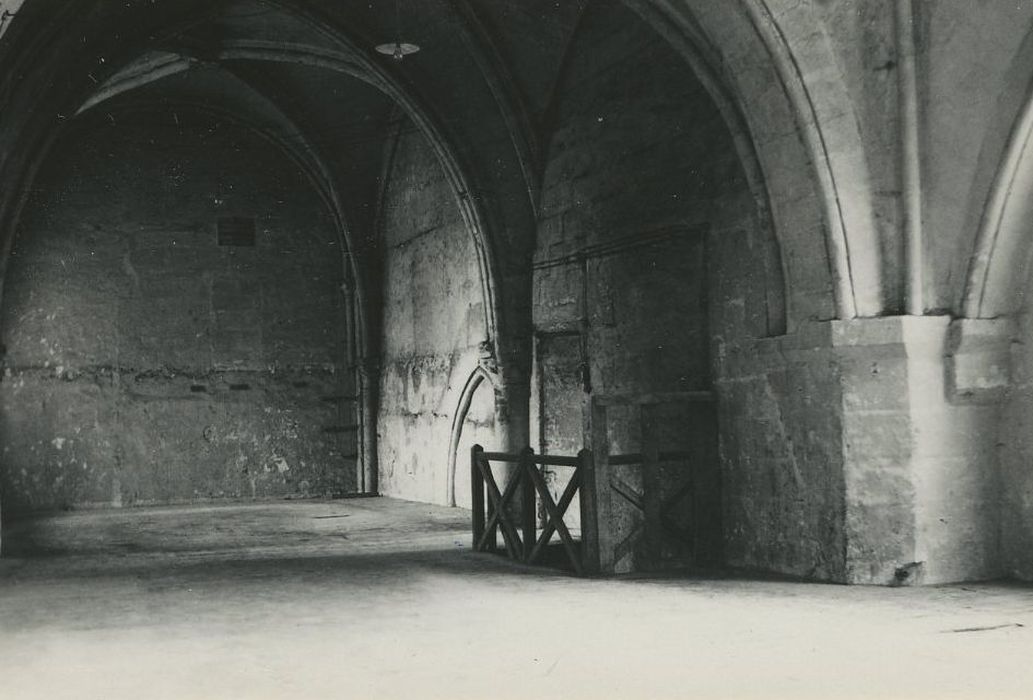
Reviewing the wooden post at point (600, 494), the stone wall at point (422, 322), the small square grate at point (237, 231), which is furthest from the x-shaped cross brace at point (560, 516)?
the small square grate at point (237, 231)

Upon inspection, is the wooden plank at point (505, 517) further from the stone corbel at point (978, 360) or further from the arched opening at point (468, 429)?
the stone corbel at point (978, 360)

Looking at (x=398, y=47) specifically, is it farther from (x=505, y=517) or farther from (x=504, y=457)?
(x=505, y=517)

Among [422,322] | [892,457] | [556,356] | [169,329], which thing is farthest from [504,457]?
[169,329]

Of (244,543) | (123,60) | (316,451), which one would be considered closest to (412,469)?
(316,451)

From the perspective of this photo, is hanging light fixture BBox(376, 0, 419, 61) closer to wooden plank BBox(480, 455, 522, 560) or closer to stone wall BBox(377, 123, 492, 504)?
stone wall BBox(377, 123, 492, 504)

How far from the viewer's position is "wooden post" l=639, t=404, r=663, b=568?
7.99 meters

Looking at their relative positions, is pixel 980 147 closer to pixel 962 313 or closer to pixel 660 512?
pixel 962 313

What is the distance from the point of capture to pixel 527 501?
8711 mm

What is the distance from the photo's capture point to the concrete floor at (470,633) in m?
4.58

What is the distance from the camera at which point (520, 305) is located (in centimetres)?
1198

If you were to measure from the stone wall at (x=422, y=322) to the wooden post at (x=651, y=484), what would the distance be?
4595 mm

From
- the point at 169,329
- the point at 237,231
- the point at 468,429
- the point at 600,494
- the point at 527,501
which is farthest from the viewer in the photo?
the point at 237,231

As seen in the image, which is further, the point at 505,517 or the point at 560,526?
the point at 505,517

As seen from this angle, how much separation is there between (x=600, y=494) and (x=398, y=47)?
17.6ft
